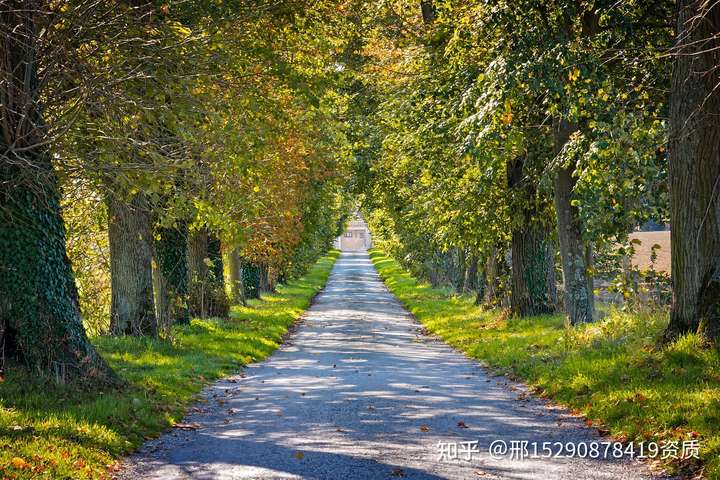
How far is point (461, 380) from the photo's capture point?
1356 centimetres

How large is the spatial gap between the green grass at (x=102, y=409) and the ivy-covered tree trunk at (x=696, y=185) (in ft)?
21.5

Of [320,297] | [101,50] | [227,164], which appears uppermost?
[101,50]

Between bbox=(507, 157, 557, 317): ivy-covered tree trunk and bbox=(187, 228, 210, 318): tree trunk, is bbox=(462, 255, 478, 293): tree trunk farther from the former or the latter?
bbox=(187, 228, 210, 318): tree trunk

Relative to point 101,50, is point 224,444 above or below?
below

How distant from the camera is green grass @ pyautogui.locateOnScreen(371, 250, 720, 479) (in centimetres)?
814

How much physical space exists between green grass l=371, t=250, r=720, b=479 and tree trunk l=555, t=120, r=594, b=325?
729mm

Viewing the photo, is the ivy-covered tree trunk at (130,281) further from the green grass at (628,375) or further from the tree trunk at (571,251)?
the tree trunk at (571,251)

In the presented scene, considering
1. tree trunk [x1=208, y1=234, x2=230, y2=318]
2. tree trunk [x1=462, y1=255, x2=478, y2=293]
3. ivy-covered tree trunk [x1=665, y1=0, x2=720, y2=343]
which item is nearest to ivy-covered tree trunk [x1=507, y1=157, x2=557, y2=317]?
tree trunk [x1=208, y1=234, x2=230, y2=318]

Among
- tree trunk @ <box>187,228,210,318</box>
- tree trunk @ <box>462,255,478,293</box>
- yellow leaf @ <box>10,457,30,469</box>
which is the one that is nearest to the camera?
yellow leaf @ <box>10,457,30,469</box>

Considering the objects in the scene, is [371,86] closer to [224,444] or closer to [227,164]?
[227,164]

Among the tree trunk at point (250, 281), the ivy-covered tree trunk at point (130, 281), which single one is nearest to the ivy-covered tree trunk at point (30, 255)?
the ivy-covered tree trunk at point (130, 281)

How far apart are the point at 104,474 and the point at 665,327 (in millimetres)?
7790

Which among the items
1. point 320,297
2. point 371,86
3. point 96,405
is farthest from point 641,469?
point 320,297

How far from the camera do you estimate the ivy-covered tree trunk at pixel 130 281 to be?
56.0 feet
